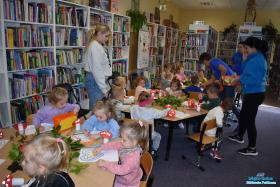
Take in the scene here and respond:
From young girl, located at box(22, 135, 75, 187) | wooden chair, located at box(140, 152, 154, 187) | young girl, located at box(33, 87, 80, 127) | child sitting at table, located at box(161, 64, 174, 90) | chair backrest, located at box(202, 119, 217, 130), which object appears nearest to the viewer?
young girl, located at box(22, 135, 75, 187)

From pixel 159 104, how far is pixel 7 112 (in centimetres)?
207

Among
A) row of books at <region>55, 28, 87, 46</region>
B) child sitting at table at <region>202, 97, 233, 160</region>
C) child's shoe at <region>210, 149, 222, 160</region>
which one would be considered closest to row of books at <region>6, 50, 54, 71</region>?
row of books at <region>55, 28, 87, 46</region>

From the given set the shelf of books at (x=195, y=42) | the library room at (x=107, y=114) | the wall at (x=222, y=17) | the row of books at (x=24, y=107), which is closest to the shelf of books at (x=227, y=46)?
the wall at (x=222, y=17)

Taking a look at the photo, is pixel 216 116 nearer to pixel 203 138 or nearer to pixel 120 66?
pixel 203 138

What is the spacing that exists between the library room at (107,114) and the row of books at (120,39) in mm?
26

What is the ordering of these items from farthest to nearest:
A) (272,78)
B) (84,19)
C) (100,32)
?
1. (272,78)
2. (84,19)
3. (100,32)

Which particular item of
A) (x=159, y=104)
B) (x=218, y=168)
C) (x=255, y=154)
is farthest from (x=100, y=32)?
(x=255, y=154)

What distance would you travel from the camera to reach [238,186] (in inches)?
113

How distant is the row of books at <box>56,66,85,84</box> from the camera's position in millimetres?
4179

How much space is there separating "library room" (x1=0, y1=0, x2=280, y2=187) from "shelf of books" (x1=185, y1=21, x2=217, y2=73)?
165cm

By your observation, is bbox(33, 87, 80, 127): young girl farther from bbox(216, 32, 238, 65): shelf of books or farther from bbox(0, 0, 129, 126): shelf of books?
bbox(216, 32, 238, 65): shelf of books

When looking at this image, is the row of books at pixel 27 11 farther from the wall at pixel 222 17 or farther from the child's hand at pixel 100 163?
the wall at pixel 222 17

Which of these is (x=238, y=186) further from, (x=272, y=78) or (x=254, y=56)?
(x=272, y=78)

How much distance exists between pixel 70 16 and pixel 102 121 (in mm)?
2616
